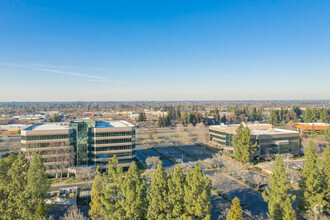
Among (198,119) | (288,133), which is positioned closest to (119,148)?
(288,133)

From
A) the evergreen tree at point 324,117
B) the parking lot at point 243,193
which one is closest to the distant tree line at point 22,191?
the parking lot at point 243,193

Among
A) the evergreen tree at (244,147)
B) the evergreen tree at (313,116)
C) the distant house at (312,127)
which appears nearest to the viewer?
the evergreen tree at (244,147)

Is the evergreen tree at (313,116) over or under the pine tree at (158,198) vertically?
over

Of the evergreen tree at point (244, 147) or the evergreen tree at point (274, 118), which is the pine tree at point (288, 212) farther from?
the evergreen tree at point (274, 118)

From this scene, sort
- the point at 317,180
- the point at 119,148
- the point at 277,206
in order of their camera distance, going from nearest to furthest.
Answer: the point at 277,206
the point at 317,180
the point at 119,148

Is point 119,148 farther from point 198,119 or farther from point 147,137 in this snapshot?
point 198,119

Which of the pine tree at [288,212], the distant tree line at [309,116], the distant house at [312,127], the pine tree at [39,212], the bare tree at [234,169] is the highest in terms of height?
the distant tree line at [309,116]

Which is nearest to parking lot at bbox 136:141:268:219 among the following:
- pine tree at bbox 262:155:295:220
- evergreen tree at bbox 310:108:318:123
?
pine tree at bbox 262:155:295:220

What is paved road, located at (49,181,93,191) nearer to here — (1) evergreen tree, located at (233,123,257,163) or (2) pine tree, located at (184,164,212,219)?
(2) pine tree, located at (184,164,212,219)
